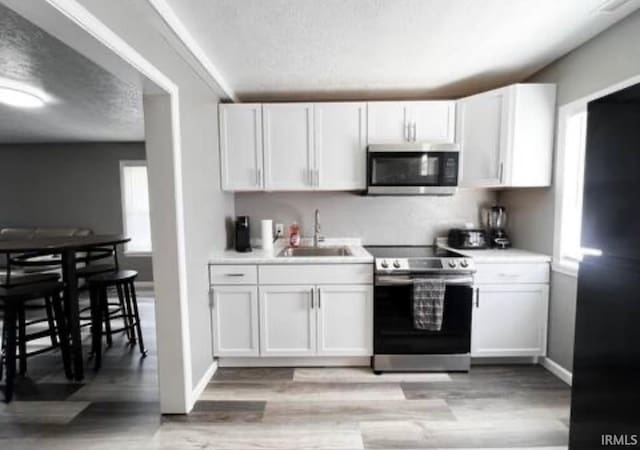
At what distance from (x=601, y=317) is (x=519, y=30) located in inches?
67.1

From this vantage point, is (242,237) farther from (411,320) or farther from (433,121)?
(433,121)

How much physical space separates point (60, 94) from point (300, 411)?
3371mm

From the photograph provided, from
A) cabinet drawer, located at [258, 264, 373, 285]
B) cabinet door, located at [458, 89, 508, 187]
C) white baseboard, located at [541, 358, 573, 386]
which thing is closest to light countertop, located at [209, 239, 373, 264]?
cabinet drawer, located at [258, 264, 373, 285]

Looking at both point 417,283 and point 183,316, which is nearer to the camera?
point 183,316

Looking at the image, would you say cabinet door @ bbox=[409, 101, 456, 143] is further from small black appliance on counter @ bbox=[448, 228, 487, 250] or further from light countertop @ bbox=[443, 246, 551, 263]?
light countertop @ bbox=[443, 246, 551, 263]

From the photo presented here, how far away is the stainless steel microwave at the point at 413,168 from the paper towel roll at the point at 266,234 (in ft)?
3.27

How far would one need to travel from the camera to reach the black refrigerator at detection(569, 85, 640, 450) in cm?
105

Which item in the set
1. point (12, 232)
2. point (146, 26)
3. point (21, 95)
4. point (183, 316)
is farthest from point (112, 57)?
point (12, 232)

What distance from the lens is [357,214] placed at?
304cm

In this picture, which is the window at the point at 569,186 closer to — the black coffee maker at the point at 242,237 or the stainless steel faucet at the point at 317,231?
the stainless steel faucet at the point at 317,231

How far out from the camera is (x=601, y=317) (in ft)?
3.78

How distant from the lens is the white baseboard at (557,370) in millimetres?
2215

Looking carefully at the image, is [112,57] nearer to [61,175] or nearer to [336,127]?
[336,127]

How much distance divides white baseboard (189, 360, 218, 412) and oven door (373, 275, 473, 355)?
4.48ft
